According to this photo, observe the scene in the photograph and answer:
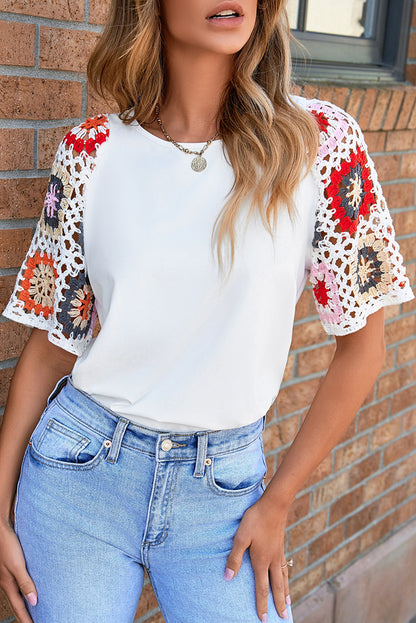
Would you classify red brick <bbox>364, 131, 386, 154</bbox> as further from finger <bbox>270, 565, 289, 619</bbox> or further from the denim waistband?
finger <bbox>270, 565, 289, 619</bbox>

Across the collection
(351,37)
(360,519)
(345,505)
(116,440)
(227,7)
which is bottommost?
(360,519)

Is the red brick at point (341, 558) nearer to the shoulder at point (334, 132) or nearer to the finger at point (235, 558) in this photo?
the finger at point (235, 558)

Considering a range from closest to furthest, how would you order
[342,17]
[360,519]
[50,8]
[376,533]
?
[50,8]
[342,17]
[360,519]
[376,533]

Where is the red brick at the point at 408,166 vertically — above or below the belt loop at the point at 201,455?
above

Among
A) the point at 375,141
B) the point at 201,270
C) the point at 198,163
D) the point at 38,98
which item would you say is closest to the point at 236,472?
the point at 201,270

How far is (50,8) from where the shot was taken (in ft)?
6.10

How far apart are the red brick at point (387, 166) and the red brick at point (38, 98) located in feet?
4.24

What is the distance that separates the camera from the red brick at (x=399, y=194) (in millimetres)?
2949

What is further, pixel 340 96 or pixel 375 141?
pixel 375 141

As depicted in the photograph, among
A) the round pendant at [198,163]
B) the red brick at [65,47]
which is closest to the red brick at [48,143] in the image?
the red brick at [65,47]

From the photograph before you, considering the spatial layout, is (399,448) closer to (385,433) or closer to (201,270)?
(385,433)

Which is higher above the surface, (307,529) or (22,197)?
(22,197)

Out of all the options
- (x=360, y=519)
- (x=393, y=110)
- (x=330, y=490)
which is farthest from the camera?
(x=360, y=519)

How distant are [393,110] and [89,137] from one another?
1562mm
